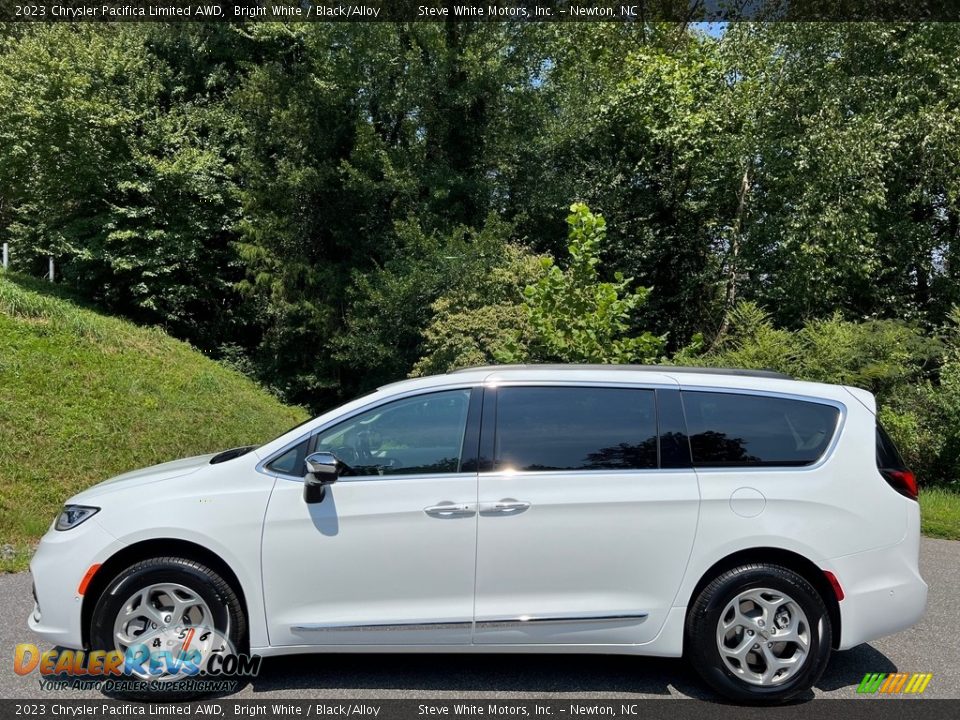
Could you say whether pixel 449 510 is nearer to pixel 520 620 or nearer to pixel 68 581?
pixel 520 620

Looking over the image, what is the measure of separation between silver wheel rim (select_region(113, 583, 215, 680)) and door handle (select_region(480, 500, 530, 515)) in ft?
5.20

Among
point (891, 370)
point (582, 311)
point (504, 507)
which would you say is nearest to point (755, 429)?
point (504, 507)

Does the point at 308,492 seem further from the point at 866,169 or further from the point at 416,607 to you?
the point at 866,169

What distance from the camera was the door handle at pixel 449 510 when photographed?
14.4 feet

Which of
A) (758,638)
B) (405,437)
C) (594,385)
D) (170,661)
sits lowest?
(170,661)

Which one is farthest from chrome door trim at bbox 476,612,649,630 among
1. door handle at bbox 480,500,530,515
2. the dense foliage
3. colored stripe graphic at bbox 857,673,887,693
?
the dense foliage

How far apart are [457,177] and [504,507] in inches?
616

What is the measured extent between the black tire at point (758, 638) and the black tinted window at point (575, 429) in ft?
2.54

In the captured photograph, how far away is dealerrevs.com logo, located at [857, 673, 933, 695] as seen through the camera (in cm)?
451

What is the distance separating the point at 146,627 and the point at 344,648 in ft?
3.55

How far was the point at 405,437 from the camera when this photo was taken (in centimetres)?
461

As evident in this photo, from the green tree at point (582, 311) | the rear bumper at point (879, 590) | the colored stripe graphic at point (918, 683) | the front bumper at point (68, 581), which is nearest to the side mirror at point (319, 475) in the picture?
the front bumper at point (68, 581)

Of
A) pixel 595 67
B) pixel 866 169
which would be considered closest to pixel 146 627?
pixel 866 169

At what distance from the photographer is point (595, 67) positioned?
21516 millimetres
